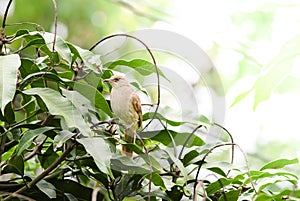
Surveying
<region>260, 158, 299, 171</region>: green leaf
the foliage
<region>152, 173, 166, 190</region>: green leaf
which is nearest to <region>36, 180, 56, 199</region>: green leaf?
the foliage

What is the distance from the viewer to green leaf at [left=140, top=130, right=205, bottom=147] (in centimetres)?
57

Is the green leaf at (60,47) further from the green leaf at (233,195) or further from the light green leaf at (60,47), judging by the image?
the green leaf at (233,195)

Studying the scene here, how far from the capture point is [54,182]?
1.79 ft

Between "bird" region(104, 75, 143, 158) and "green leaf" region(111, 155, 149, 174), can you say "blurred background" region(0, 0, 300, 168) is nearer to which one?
"bird" region(104, 75, 143, 158)

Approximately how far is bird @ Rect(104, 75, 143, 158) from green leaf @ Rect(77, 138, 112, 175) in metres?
0.14

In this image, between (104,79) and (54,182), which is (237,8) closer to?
(104,79)

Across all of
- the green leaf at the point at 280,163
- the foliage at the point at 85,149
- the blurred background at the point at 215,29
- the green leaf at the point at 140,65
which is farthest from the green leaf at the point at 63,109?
the blurred background at the point at 215,29

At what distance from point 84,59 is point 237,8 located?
0.19 m

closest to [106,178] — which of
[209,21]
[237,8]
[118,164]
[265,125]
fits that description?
[118,164]

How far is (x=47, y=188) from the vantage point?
51 centimetres

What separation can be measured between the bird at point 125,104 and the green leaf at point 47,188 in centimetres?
11

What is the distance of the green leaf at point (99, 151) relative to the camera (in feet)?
1.42

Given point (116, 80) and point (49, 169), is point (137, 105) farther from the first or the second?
point (49, 169)


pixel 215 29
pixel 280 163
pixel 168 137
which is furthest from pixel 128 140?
pixel 215 29
